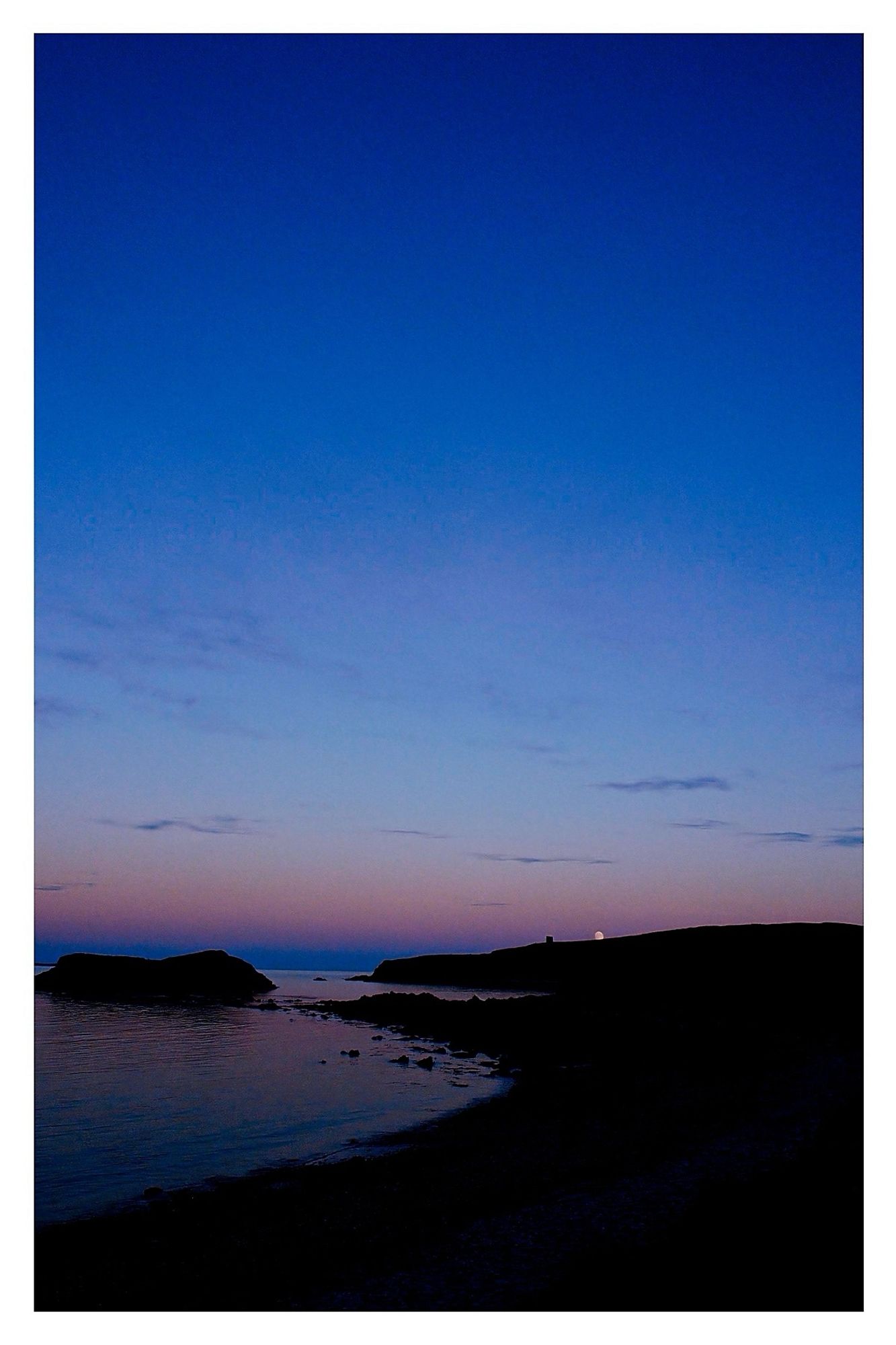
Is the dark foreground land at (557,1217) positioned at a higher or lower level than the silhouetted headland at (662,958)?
higher

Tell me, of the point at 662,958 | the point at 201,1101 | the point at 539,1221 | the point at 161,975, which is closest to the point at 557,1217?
the point at 539,1221

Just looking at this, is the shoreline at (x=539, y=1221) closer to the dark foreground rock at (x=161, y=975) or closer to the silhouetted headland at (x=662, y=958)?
the silhouetted headland at (x=662, y=958)

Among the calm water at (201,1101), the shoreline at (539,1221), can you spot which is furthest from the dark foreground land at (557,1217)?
the calm water at (201,1101)

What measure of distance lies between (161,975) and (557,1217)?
11174 centimetres

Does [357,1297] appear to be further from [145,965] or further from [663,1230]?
[145,965]

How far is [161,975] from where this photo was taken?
373ft

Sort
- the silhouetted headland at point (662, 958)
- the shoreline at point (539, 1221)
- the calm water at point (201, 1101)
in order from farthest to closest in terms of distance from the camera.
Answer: the silhouetted headland at point (662, 958) → the calm water at point (201, 1101) → the shoreline at point (539, 1221)

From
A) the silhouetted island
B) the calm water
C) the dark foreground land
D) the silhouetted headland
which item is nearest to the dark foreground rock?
the silhouetted island

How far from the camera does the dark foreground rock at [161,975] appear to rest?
356ft

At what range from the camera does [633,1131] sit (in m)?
23.0

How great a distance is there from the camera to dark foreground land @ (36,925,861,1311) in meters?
10.5

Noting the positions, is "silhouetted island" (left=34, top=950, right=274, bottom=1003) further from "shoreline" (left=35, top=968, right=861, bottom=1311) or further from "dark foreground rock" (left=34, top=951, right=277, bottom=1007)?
"shoreline" (left=35, top=968, right=861, bottom=1311)

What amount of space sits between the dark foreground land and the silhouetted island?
282 feet
